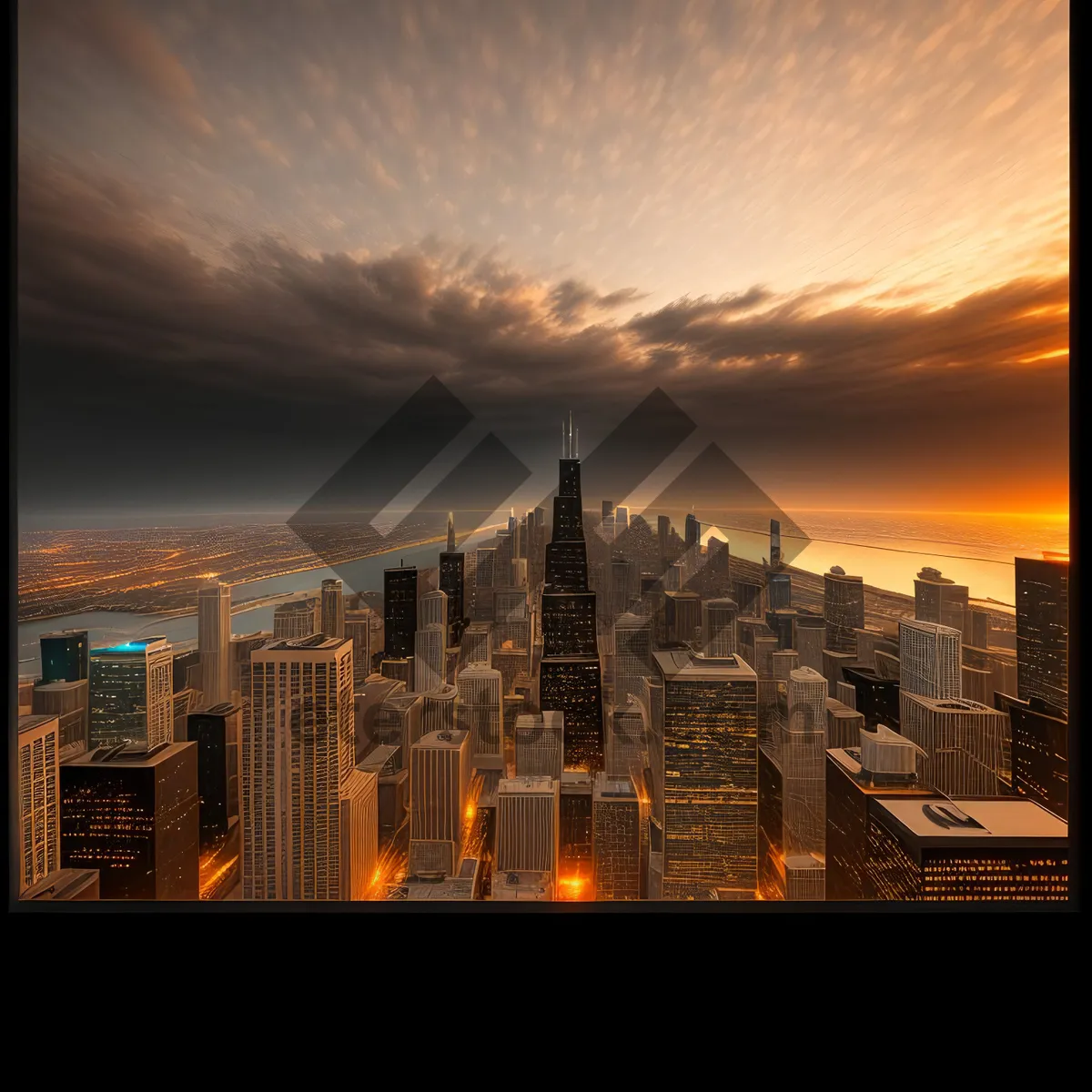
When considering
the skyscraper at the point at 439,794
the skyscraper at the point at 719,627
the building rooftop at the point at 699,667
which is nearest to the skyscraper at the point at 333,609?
the skyscraper at the point at 439,794

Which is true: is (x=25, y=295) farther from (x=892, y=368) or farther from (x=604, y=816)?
(x=892, y=368)

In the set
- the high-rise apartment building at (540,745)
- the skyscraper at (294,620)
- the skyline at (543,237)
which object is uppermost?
the skyline at (543,237)

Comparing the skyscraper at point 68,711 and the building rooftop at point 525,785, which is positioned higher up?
the skyscraper at point 68,711

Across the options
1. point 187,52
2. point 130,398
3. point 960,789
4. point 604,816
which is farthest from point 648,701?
point 187,52

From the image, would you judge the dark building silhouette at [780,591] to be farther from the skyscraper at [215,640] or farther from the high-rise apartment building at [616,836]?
the skyscraper at [215,640]

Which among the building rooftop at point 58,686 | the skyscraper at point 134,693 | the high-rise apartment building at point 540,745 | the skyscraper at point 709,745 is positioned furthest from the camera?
the high-rise apartment building at point 540,745

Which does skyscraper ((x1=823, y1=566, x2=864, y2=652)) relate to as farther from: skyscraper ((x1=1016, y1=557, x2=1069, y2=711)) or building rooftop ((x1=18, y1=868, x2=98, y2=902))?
building rooftop ((x1=18, y1=868, x2=98, y2=902))
